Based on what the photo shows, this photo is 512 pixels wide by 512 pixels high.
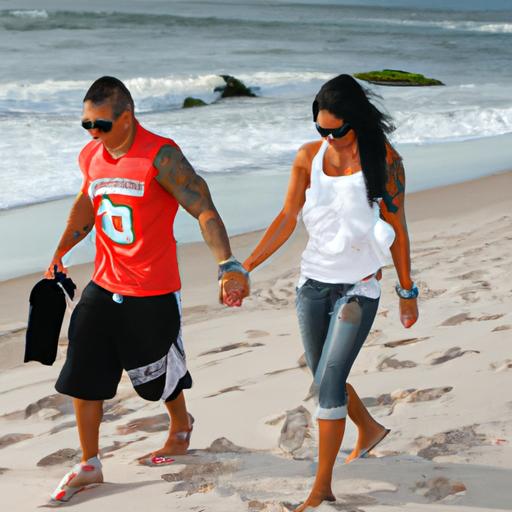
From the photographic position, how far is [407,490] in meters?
3.33

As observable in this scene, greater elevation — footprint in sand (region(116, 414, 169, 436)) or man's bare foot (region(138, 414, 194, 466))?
man's bare foot (region(138, 414, 194, 466))

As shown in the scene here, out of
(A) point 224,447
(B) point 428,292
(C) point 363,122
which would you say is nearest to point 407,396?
(A) point 224,447

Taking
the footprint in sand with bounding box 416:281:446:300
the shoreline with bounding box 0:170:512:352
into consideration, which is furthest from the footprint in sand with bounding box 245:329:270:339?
the footprint in sand with bounding box 416:281:446:300

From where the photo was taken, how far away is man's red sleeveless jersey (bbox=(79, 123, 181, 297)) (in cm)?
355

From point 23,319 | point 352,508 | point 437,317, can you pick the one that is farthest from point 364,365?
point 23,319

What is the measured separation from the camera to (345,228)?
331 cm

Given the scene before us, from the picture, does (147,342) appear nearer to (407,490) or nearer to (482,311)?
(407,490)

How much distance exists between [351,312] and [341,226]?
30 cm

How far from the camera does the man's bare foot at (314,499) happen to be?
320cm

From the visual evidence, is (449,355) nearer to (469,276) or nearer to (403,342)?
(403,342)

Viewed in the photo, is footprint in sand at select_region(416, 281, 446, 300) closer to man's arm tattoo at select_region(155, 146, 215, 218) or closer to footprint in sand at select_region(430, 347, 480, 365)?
footprint in sand at select_region(430, 347, 480, 365)

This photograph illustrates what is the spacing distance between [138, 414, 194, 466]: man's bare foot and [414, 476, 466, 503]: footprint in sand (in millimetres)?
1061

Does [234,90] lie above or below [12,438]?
below

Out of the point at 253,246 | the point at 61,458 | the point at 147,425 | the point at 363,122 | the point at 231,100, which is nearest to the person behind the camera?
the point at 363,122
